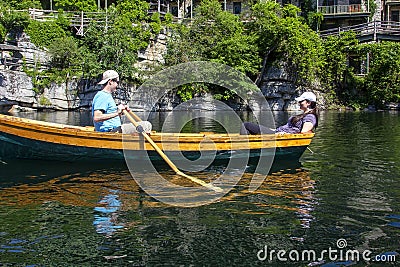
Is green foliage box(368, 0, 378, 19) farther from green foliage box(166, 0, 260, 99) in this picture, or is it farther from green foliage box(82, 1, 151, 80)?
green foliage box(82, 1, 151, 80)

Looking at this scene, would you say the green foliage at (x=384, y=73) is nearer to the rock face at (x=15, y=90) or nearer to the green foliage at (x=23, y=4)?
the rock face at (x=15, y=90)

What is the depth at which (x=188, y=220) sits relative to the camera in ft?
23.8

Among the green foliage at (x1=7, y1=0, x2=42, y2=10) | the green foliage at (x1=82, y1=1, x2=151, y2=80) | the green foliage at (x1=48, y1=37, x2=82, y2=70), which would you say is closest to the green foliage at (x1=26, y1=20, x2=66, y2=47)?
the green foliage at (x1=48, y1=37, x2=82, y2=70)

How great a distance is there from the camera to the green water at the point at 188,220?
233 inches

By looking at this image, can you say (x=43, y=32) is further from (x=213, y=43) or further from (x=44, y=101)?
(x=213, y=43)

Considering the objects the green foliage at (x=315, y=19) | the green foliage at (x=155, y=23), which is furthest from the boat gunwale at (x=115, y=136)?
the green foliage at (x=315, y=19)

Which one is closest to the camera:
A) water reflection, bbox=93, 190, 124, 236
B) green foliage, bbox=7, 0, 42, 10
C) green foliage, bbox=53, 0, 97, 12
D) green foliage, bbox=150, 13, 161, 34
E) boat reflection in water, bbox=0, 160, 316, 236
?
water reflection, bbox=93, 190, 124, 236

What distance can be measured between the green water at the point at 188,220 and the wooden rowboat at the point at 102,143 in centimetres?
56

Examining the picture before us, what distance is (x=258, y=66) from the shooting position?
143 feet

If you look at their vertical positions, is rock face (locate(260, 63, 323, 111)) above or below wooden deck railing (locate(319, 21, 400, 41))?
below

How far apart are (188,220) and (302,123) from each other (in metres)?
6.05

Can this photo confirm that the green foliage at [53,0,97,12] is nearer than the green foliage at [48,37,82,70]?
No

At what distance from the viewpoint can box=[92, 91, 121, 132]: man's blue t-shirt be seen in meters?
10.5

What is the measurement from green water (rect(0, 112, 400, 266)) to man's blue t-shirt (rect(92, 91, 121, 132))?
1.03m
